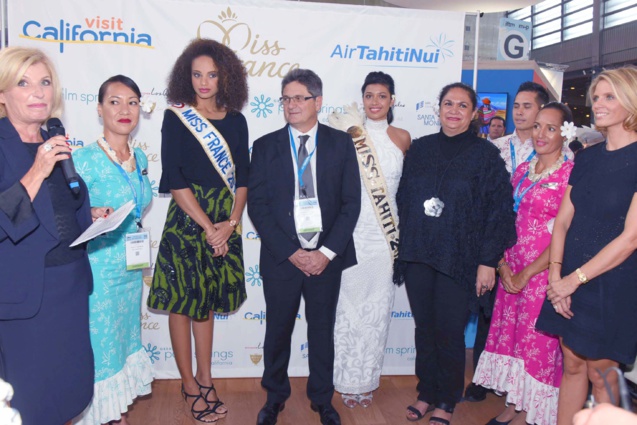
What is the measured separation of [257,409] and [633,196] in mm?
2194

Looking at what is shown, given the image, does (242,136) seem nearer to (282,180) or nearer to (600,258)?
(282,180)

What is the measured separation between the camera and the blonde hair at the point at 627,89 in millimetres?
2092

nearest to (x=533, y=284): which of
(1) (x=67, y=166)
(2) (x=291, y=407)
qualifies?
(2) (x=291, y=407)

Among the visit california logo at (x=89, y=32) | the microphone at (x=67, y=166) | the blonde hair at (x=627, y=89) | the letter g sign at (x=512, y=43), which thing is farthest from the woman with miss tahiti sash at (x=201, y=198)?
the letter g sign at (x=512, y=43)

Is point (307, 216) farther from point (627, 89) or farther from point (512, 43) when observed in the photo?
point (512, 43)

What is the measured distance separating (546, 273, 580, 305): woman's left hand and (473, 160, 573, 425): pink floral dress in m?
0.32

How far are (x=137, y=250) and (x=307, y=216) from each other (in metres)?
0.82

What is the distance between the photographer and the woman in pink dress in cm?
263

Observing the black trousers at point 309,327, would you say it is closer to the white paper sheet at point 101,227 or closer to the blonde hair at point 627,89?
the white paper sheet at point 101,227

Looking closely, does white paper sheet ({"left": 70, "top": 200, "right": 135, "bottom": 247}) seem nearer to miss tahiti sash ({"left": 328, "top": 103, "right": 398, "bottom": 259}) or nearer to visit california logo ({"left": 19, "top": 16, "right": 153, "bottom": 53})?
miss tahiti sash ({"left": 328, "top": 103, "right": 398, "bottom": 259})

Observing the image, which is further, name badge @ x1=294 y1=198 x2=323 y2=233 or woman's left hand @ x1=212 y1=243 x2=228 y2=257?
woman's left hand @ x1=212 y1=243 x2=228 y2=257

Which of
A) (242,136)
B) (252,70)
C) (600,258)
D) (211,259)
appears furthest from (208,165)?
(600,258)

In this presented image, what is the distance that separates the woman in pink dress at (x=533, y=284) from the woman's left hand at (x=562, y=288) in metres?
0.30

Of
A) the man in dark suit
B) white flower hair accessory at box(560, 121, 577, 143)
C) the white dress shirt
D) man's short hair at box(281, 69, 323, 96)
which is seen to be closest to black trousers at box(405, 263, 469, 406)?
the man in dark suit
